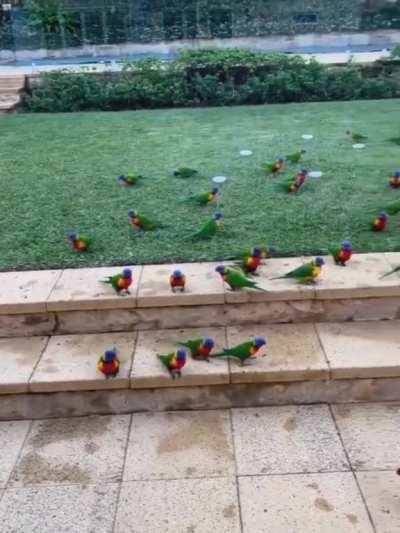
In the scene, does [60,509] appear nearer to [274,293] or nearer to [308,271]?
[274,293]

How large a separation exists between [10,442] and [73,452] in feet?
1.31

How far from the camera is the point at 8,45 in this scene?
52.1 feet

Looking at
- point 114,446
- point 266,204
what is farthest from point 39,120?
point 114,446

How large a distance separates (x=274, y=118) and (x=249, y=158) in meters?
2.52

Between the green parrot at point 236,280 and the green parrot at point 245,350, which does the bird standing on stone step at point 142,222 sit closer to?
the green parrot at point 236,280

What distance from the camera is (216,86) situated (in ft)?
34.0

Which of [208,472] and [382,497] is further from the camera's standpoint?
[208,472]

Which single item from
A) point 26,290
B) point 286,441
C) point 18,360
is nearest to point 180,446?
point 286,441

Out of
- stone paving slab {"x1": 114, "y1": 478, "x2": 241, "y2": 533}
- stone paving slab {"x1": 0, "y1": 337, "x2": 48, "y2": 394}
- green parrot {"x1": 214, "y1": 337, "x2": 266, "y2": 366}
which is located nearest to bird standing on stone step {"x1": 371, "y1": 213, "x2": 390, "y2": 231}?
green parrot {"x1": 214, "y1": 337, "x2": 266, "y2": 366}

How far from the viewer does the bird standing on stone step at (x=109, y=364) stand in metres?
3.25

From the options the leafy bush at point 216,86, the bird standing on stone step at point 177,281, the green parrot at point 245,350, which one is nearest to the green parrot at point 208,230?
the bird standing on stone step at point 177,281

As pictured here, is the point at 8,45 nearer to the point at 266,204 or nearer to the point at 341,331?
the point at 266,204

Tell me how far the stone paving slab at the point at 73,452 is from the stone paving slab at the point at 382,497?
125 cm

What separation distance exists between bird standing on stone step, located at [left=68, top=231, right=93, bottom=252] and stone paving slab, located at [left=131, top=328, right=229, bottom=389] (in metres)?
1.05
